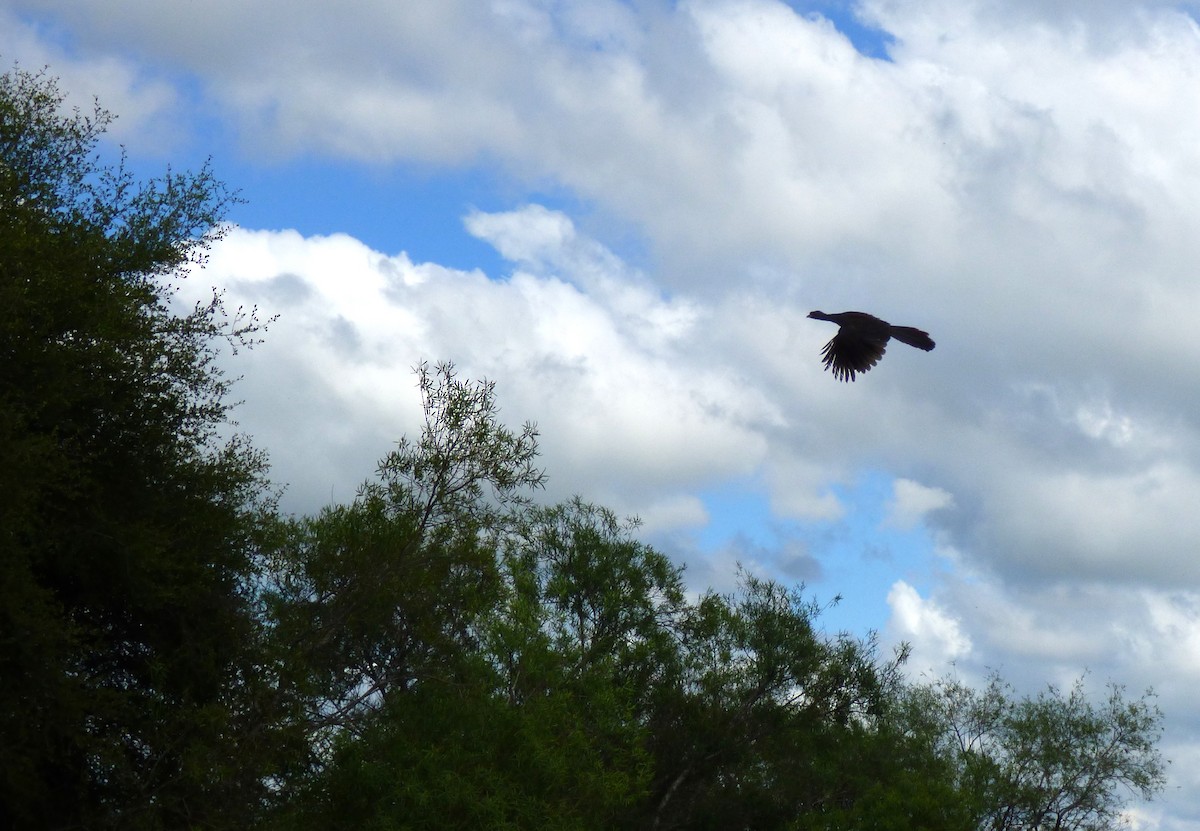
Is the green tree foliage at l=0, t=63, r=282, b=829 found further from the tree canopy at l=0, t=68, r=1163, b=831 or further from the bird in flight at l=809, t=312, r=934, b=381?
the bird in flight at l=809, t=312, r=934, b=381

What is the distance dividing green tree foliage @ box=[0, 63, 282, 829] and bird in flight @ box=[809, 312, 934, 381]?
955cm

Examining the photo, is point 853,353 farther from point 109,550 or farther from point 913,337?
point 109,550

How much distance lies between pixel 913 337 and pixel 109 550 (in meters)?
11.4

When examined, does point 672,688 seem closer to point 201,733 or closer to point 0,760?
point 201,733

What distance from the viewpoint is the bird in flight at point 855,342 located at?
65.9 feet

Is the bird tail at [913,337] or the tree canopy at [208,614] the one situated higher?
the bird tail at [913,337]

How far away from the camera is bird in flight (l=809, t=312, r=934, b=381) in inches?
790

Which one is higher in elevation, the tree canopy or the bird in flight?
the bird in flight

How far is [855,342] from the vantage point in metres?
20.5

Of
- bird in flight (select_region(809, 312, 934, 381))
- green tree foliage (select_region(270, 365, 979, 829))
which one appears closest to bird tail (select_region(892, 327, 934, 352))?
bird in flight (select_region(809, 312, 934, 381))

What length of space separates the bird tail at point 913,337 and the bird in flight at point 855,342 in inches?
8.4

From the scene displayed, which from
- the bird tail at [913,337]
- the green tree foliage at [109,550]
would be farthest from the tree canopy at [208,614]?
the bird tail at [913,337]

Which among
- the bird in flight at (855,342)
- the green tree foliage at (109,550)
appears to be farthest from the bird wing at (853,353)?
the green tree foliage at (109,550)

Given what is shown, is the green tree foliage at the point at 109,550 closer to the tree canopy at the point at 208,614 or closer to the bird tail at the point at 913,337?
the tree canopy at the point at 208,614
